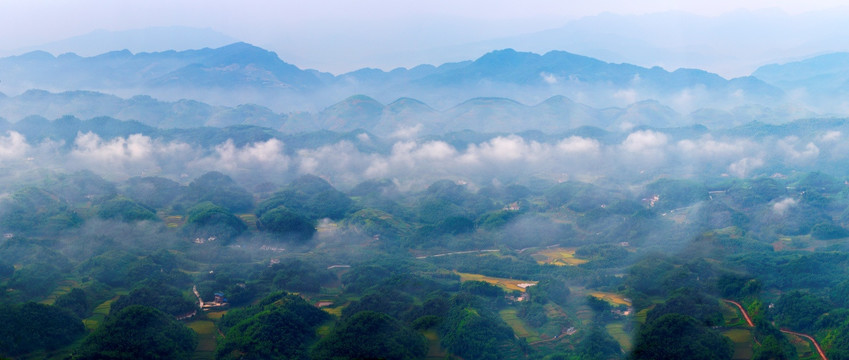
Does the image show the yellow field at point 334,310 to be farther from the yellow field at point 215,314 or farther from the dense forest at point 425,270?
the yellow field at point 215,314

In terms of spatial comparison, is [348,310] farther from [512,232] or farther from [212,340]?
[512,232]

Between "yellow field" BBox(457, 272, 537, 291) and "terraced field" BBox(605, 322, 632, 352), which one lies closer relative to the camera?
"terraced field" BBox(605, 322, 632, 352)

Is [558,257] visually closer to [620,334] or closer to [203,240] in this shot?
[620,334]

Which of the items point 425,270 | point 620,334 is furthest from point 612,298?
point 425,270

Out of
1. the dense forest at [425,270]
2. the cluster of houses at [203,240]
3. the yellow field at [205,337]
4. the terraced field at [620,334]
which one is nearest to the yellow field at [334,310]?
the dense forest at [425,270]

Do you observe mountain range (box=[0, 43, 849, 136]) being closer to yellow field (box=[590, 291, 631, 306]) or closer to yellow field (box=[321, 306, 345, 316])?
yellow field (box=[590, 291, 631, 306])

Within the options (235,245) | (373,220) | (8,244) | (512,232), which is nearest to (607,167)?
(512,232)

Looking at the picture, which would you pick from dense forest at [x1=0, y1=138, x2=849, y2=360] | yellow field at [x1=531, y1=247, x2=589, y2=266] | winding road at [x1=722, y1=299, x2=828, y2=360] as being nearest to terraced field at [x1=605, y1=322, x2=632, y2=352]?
dense forest at [x1=0, y1=138, x2=849, y2=360]
